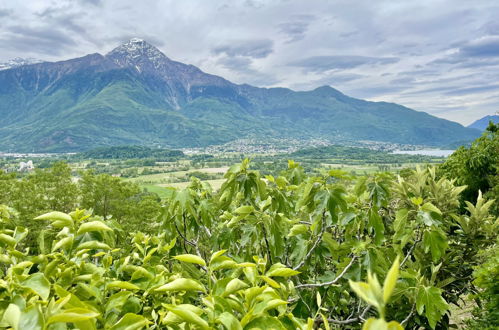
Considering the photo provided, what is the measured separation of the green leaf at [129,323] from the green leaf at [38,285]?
0.32 metres

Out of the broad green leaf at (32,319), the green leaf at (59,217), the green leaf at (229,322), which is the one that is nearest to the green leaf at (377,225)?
the green leaf at (229,322)

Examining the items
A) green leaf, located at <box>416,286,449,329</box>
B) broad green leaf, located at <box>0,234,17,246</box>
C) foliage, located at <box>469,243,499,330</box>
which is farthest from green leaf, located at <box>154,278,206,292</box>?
foliage, located at <box>469,243,499,330</box>

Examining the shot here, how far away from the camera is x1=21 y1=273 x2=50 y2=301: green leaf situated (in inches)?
53.5

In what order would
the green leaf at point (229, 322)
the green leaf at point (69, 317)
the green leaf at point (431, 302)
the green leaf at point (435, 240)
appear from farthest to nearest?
the green leaf at point (435, 240), the green leaf at point (431, 302), the green leaf at point (229, 322), the green leaf at point (69, 317)

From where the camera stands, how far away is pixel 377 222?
312 centimetres

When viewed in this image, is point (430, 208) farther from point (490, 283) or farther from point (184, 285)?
point (490, 283)

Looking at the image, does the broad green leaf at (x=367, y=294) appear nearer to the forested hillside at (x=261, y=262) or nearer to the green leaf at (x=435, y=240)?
the forested hillside at (x=261, y=262)

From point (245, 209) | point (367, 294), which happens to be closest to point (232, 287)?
point (367, 294)

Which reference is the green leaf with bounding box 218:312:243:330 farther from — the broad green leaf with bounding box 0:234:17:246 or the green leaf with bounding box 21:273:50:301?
Answer: the broad green leaf with bounding box 0:234:17:246

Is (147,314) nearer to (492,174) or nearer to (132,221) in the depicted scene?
(492,174)

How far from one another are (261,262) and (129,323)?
0.95 metres

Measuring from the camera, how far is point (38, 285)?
1.41 metres

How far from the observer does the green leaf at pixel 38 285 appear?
1358 mm

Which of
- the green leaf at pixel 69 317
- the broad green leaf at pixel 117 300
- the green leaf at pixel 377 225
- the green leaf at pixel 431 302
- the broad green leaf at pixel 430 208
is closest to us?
the green leaf at pixel 69 317
